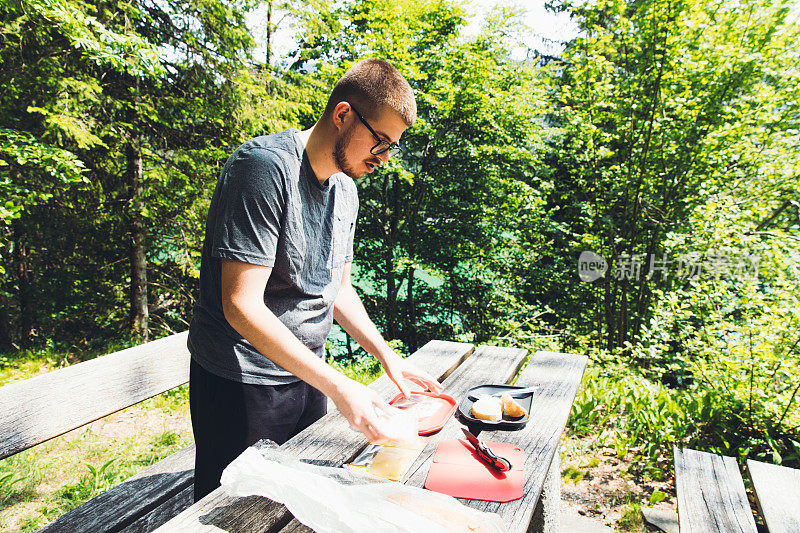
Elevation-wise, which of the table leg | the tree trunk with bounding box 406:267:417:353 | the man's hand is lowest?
the tree trunk with bounding box 406:267:417:353

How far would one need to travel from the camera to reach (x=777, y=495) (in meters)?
1.83

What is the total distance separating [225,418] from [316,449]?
31 centimetres

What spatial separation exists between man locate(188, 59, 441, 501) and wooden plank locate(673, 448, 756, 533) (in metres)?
1.29

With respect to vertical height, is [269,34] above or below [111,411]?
above

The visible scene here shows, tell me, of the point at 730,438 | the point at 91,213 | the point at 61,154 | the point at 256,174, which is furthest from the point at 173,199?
the point at 730,438

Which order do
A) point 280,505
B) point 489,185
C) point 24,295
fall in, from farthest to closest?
point 489,185, point 24,295, point 280,505

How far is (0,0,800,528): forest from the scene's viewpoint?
13.1 ft

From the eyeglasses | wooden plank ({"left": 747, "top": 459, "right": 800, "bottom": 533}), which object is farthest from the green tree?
the eyeglasses

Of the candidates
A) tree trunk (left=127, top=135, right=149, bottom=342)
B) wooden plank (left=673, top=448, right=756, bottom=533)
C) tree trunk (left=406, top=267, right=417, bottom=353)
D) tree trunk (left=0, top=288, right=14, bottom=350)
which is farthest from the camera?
tree trunk (left=406, top=267, right=417, bottom=353)

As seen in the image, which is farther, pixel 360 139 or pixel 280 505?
pixel 360 139

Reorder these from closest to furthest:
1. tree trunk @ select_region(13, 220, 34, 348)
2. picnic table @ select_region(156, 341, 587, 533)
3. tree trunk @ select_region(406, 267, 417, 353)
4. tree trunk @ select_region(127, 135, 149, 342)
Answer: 1. picnic table @ select_region(156, 341, 587, 533)
2. tree trunk @ select_region(127, 135, 149, 342)
3. tree trunk @ select_region(13, 220, 34, 348)
4. tree trunk @ select_region(406, 267, 417, 353)

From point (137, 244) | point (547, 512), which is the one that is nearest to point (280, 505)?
point (547, 512)

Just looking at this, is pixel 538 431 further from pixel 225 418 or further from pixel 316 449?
pixel 225 418

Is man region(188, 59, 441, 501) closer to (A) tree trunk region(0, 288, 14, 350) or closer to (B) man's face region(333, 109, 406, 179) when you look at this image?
(B) man's face region(333, 109, 406, 179)
